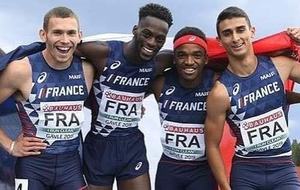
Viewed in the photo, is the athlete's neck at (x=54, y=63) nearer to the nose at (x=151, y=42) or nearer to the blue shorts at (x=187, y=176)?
the nose at (x=151, y=42)

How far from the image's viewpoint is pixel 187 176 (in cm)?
515

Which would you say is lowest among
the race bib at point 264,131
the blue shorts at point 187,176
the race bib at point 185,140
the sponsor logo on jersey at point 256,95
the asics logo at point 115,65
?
the blue shorts at point 187,176

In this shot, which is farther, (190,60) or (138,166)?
(138,166)

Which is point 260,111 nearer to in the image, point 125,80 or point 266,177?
point 266,177

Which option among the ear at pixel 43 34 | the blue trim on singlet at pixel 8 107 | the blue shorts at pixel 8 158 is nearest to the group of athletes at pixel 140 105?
the ear at pixel 43 34

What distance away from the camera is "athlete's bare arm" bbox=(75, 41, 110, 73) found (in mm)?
→ 4930

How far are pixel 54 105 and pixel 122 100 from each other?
594 millimetres

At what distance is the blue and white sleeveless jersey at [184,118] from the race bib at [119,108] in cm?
24

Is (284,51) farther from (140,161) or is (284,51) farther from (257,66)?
(140,161)

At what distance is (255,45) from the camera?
4988mm

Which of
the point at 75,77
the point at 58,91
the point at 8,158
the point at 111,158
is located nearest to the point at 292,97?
the point at 111,158

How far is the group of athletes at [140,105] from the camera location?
474 cm

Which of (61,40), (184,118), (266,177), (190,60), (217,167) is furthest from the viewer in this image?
(184,118)

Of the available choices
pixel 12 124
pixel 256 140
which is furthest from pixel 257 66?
pixel 12 124
